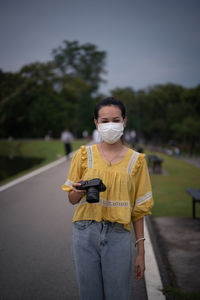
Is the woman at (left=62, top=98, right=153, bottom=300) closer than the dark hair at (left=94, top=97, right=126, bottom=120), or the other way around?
the woman at (left=62, top=98, right=153, bottom=300)

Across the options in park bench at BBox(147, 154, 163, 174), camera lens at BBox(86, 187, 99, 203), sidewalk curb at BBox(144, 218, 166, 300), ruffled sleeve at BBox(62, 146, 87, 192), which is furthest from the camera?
park bench at BBox(147, 154, 163, 174)

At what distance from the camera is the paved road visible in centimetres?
383

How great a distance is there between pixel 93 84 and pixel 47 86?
20430 millimetres

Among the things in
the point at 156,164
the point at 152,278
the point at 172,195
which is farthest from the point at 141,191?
the point at 156,164

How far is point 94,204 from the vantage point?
87.2 inches

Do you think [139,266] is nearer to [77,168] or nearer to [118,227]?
[118,227]

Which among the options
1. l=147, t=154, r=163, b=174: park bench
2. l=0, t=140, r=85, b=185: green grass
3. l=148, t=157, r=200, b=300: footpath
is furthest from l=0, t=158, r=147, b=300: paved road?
l=0, t=140, r=85, b=185: green grass

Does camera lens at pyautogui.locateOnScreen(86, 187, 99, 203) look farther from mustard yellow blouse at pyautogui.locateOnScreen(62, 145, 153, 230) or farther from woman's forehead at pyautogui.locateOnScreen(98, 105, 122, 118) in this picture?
woman's forehead at pyautogui.locateOnScreen(98, 105, 122, 118)

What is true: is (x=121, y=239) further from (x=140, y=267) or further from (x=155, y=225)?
(x=155, y=225)

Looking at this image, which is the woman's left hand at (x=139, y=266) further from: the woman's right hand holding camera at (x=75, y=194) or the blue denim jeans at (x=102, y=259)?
the woman's right hand holding camera at (x=75, y=194)

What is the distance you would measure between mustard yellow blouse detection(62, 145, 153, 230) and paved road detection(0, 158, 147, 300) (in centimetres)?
188

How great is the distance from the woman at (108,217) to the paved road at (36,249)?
1.69 m

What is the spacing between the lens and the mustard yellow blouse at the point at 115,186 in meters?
2.18

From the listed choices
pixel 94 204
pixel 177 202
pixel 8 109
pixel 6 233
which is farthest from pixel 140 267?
pixel 8 109
